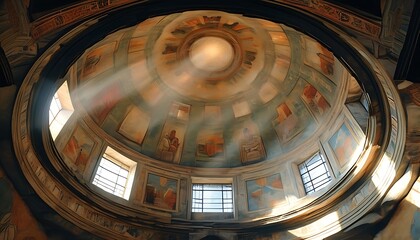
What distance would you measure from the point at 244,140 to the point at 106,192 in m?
6.30


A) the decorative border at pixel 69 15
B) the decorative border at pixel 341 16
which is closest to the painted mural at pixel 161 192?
A: the decorative border at pixel 69 15

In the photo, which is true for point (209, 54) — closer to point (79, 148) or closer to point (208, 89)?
point (208, 89)

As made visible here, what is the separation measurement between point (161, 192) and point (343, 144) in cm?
665

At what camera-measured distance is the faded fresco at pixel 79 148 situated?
629 inches

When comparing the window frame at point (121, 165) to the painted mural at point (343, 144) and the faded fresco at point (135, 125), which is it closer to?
the faded fresco at point (135, 125)

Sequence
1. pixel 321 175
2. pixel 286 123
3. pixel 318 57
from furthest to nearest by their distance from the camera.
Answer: pixel 286 123 → pixel 318 57 → pixel 321 175

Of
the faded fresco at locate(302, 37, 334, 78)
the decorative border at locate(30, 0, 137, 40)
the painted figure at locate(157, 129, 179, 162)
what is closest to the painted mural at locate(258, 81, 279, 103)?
the faded fresco at locate(302, 37, 334, 78)

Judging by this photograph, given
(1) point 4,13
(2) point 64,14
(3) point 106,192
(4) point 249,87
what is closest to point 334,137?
(4) point 249,87

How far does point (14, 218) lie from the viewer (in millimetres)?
13023

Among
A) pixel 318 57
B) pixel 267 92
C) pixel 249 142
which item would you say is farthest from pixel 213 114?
pixel 318 57

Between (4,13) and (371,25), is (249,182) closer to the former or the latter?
(371,25)

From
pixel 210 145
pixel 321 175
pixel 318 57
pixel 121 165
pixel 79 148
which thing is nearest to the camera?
pixel 79 148

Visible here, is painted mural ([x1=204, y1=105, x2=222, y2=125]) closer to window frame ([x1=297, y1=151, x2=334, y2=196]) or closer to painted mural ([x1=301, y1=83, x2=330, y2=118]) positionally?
painted mural ([x1=301, y1=83, x2=330, y2=118])

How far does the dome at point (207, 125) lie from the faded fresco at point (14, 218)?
2.22 feet
